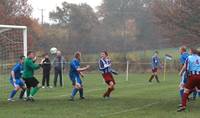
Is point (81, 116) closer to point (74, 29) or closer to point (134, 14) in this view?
point (74, 29)

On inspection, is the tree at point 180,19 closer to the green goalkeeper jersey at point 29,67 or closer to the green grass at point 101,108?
the green grass at point 101,108

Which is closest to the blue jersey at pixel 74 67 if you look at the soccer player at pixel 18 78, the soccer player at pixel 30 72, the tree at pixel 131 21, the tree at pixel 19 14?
the soccer player at pixel 30 72

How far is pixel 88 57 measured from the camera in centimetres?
5216

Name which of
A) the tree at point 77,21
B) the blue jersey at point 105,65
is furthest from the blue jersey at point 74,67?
the tree at point 77,21

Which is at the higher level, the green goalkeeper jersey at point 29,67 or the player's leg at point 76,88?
the green goalkeeper jersey at point 29,67

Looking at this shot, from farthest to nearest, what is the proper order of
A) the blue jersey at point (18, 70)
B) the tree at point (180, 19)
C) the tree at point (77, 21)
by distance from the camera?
1. the tree at point (77, 21)
2. the tree at point (180, 19)
3. the blue jersey at point (18, 70)

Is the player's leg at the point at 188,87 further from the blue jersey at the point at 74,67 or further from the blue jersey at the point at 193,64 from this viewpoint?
the blue jersey at the point at 74,67

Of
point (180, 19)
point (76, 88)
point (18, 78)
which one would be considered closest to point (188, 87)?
point (76, 88)

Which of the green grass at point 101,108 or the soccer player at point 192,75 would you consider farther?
the soccer player at point 192,75

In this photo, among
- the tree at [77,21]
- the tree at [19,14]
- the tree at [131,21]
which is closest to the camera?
the tree at [19,14]

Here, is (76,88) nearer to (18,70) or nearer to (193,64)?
(18,70)

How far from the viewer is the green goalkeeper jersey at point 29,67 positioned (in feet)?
64.7

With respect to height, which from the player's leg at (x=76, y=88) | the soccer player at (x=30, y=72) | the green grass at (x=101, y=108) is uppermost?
the soccer player at (x=30, y=72)

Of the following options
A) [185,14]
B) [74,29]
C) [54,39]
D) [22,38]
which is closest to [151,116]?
[22,38]
